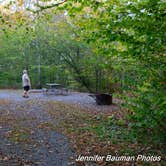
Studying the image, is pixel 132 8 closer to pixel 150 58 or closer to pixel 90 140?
pixel 150 58

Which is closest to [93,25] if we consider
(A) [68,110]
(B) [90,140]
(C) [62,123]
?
(B) [90,140]

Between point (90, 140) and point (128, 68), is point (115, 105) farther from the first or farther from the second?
point (128, 68)

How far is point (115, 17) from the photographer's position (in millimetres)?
6504

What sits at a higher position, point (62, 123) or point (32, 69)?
point (32, 69)

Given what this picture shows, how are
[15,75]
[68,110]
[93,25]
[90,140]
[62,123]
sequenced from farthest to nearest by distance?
[15,75], [68,110], [62,123], [90,140], [93,25]

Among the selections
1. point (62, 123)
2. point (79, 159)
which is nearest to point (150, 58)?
point (79, 159)

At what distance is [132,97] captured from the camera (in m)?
5.82

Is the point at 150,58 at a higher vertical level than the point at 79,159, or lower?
higher

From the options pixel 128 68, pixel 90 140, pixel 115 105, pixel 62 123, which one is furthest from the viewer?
pixel 115 105

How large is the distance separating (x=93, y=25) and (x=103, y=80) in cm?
1089

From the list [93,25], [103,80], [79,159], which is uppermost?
[93,25]

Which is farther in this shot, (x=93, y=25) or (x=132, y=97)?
(x=93, y=25)

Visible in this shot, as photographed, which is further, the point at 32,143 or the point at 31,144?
the point at 32,143

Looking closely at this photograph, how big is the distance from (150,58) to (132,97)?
0.78 metres
